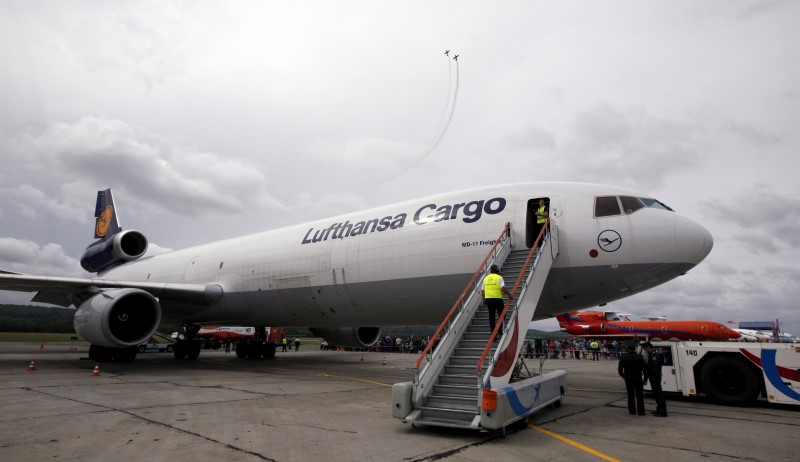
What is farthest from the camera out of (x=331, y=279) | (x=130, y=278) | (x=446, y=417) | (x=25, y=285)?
(x=130, y=278)

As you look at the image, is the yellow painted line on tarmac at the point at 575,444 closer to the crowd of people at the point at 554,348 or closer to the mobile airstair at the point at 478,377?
the mobile airstair at the point at 478,377

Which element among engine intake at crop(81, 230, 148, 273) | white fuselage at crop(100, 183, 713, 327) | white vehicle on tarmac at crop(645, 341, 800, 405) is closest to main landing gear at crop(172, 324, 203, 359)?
white fuselage at crop(100, 183, 713, 327)

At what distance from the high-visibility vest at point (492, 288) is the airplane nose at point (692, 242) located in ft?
14.0

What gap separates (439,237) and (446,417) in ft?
19.1

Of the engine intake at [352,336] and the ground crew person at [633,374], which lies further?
the engine intake at [352,336]

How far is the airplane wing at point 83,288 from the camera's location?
1546 cm

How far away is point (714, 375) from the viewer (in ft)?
32.0

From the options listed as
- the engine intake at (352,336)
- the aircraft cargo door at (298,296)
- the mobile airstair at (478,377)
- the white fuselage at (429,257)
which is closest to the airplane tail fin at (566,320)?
the engine intake at (352,336)

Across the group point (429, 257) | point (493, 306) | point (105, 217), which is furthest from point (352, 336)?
point (105, 217)

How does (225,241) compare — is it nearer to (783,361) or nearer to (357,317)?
(357,317)

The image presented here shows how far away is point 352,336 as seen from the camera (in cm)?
2133

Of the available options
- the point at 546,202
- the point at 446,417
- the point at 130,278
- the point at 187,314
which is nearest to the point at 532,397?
the point at 446,417

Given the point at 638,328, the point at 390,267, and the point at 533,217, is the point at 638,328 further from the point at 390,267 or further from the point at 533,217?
the point at 390,267

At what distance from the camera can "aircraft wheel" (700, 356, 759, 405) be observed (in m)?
9.35
